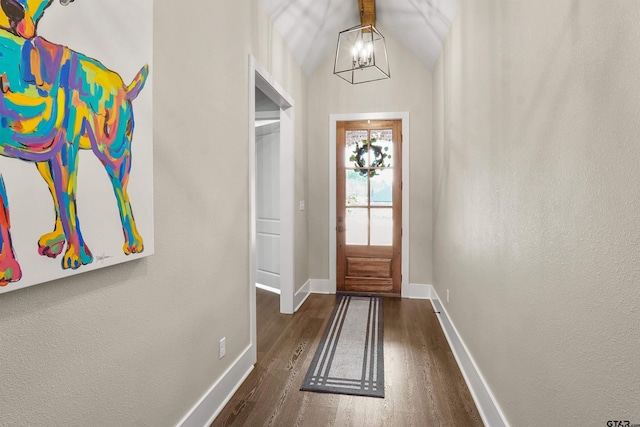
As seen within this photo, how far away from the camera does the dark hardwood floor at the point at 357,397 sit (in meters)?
1.88

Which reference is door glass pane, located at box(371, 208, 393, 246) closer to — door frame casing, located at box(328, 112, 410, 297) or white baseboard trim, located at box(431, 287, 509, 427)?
door frame casing, located at box(328, 112, 410, 297)

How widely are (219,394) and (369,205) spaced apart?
2.77 metres

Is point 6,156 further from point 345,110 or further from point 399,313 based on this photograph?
point 345,110

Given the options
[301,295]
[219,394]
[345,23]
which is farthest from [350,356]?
[345,23]

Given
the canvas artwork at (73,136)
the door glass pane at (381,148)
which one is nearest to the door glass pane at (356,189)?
the door glass pane at (381,148)

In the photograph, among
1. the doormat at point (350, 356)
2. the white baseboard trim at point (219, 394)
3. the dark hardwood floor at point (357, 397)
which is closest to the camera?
the white baseboard trim at point (219, 394)

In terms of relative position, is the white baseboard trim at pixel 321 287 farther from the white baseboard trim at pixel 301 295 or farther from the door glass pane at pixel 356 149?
the door glass pane at pixel 356 149

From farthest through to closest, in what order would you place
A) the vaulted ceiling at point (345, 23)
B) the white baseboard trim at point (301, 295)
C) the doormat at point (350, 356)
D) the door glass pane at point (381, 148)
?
the door glass pane at point (381, 148)
the white baseboard trim at point (301, 295)
the vaulted ceiling at point (345, 23)
the doormat at point (350, 356)

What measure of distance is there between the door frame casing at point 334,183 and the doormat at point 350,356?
0.63 m

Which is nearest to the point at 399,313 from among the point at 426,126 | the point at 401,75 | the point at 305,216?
the point at 305,216

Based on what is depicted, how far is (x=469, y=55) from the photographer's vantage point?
232 centimetres

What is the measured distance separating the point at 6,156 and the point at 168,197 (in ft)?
2.26

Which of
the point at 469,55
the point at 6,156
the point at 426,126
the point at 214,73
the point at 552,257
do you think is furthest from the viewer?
the point at 426,126
